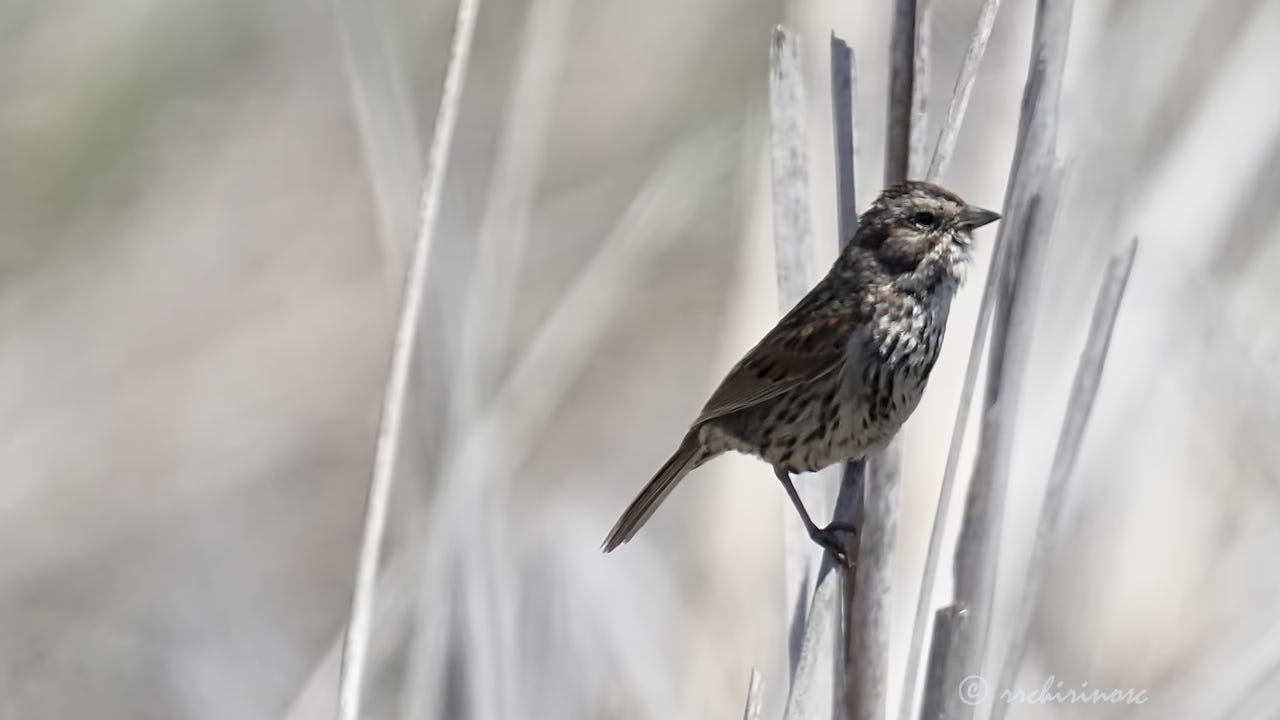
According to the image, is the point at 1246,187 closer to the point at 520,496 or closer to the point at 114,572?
the point at 520,496

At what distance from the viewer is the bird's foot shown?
180cm

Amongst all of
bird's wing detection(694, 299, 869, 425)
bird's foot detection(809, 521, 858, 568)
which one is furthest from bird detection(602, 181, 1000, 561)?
bird's foot detection(809, 521, 858, 568)

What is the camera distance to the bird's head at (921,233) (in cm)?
205

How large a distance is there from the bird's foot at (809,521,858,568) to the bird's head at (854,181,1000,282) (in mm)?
468

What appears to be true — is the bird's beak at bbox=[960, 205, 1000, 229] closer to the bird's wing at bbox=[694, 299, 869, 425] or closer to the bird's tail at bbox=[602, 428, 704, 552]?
the bird's wing at bbox=[694, 299, 869, 425]

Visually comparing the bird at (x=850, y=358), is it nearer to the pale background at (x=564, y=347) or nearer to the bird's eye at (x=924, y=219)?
the bird's eye at (x=924, y=219)

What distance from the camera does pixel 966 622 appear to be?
1688 millimetres

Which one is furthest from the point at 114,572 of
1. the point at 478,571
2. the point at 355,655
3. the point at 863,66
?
the point at 863,66

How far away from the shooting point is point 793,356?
2295 millimetres

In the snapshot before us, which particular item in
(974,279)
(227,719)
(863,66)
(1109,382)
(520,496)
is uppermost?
(863,66)

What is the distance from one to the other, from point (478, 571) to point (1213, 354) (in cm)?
132

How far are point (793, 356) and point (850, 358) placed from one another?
0.31 feet

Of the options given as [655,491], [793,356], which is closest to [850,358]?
[793,356]

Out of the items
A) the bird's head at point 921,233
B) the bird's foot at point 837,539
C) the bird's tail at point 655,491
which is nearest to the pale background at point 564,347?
the bird's head at point 921,233
